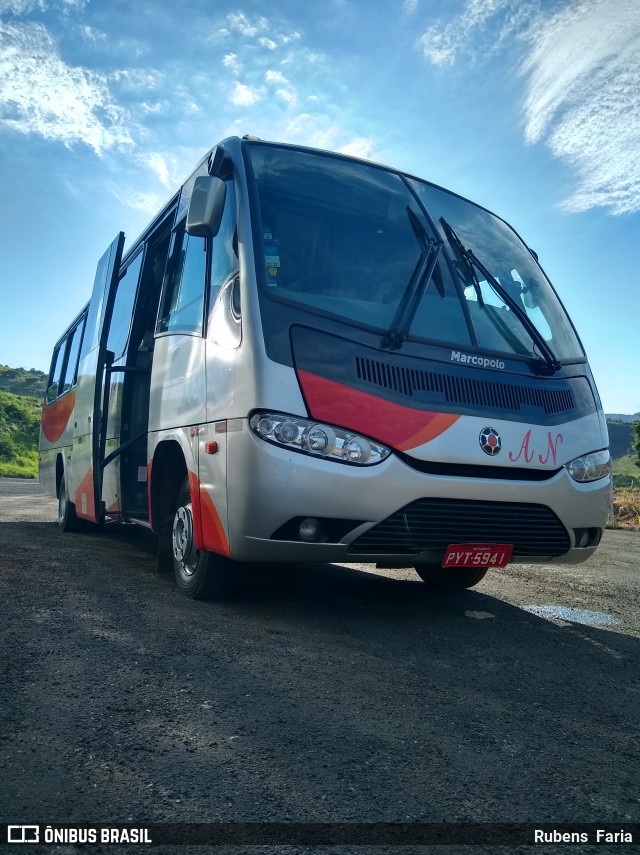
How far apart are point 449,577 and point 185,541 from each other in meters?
2.27

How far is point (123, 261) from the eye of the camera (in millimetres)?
8469

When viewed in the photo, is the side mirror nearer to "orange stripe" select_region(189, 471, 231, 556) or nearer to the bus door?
"orange stripe" select_region(189, 471, 231, 556)

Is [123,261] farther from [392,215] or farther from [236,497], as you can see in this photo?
[236,497]

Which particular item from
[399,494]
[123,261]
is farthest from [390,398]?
[123,261]

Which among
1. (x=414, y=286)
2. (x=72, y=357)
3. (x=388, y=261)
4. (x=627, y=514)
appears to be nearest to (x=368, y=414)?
(x=414, y=286)

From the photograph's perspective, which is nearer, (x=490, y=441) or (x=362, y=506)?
(x=362, y=506)

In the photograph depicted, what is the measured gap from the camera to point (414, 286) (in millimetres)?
4895

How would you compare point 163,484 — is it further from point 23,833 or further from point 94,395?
point 23,833

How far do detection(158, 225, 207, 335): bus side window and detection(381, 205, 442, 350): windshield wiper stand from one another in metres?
1.36

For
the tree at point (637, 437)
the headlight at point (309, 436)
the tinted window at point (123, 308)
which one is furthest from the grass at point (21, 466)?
the tree at point (637, 437)

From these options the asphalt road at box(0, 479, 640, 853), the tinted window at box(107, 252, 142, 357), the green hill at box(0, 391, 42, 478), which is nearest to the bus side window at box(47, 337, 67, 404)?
the tinted window at box(107, 252, 142, 357)

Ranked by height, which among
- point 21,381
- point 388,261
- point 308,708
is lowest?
point 308,708

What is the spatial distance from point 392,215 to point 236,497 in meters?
2.29

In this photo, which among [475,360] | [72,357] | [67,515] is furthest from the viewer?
[72,357]
